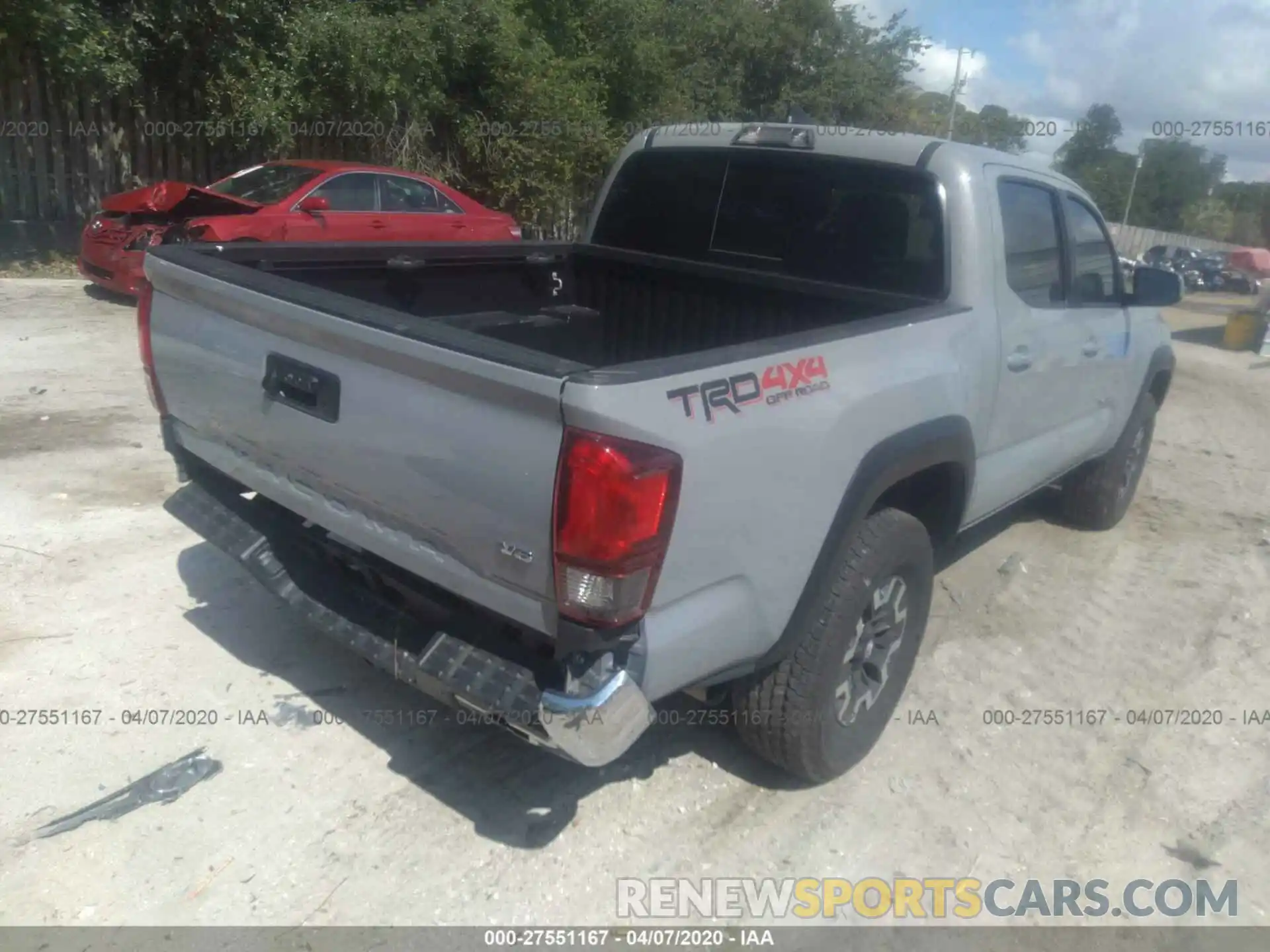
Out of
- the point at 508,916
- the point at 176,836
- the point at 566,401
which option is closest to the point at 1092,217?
the point at 566,401

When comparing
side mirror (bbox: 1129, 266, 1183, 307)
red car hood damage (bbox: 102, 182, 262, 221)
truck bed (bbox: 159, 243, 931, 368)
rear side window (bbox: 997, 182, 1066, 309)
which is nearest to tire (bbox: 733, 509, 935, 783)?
truck bed (bbox: 159, 243, 931, 368)

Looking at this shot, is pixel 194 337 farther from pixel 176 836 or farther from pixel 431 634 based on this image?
pixel 176 836

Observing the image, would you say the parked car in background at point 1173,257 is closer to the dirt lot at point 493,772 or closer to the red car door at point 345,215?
the red car door at point 345,215

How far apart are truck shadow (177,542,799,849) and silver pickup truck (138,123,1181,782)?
18.4 inches

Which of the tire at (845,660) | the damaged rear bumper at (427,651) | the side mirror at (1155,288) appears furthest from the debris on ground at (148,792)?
the side mirror at (1155,288)

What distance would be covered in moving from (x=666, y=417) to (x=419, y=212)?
9.37 meters

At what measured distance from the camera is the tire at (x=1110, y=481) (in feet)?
19.0

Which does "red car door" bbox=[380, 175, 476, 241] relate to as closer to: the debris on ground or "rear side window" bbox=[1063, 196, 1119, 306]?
"rear side window" bbox=[1063, 196, 1119, 306]

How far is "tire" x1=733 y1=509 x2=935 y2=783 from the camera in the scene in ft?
10.3

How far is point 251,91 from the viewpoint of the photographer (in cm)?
1205

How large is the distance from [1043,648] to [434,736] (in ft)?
8.78

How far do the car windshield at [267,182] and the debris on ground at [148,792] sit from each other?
24.7 ft

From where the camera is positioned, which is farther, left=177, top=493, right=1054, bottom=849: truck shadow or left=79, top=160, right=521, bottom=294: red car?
left=79, top=160, right=521, bottom=294: red car

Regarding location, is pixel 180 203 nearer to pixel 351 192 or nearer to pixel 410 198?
pixel 351 192
